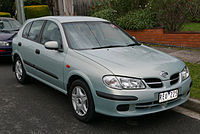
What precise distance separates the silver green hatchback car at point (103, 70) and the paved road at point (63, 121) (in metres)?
0.23

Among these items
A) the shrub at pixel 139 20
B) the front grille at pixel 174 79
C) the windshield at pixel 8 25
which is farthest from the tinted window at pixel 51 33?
the shrub at pixel 139 20

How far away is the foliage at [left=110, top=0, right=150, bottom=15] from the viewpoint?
11133 mm

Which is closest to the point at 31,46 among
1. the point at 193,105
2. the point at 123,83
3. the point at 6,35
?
the point at 123,83

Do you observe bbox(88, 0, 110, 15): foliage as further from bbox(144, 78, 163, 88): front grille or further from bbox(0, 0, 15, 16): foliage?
bbox(0, 0, 15, 16): foliage

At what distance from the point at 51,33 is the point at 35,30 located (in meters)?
0.77

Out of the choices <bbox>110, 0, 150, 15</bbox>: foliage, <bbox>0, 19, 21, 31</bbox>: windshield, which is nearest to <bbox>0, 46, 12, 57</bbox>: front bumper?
<bbox>0, 19, 21, 31</bbox>: windshield

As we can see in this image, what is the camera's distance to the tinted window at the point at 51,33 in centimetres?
480

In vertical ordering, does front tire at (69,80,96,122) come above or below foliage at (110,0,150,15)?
below

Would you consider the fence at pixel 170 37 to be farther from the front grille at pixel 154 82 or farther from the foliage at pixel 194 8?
the front grille at pixel 154 82

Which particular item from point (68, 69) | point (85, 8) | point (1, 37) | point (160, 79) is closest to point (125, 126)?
point (160, 79)

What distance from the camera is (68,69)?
13.7 feet

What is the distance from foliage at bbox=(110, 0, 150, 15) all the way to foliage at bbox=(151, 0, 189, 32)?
122 cm

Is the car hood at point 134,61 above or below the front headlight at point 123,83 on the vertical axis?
above

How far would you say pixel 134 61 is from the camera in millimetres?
3857
